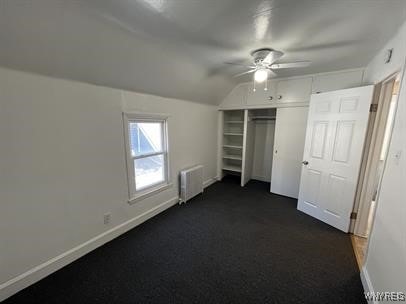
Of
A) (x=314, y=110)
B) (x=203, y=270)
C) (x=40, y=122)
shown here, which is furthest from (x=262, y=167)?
(x=40, y=122)

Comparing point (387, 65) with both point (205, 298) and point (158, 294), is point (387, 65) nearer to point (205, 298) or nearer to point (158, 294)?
point (205, 298)

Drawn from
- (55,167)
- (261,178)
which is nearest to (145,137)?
(55,167)

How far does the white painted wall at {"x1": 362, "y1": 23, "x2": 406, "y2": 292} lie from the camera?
46.6 inches

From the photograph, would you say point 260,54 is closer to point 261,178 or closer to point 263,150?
point 263,150

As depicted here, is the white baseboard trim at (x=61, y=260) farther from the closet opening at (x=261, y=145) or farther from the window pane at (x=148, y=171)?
the closet opening at (x=261, y=145)

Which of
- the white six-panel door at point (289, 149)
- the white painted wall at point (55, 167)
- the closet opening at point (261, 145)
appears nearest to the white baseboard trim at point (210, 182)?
the closet opening at point (261, 145)

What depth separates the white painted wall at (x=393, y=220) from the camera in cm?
118

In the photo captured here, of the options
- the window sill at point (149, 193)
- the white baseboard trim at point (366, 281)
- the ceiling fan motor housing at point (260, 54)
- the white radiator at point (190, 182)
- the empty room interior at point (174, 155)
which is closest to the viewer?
the empty room interior at point (174, 155)

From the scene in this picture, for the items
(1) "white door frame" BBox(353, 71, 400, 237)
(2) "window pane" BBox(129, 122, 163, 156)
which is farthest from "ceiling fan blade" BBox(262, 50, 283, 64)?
(2) "window pane" BBox(129, 122, 163, 156)

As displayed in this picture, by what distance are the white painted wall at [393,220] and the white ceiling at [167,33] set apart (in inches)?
20.3

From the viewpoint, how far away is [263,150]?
4.54m

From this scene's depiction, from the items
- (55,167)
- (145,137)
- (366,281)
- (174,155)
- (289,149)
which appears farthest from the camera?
(289,149)

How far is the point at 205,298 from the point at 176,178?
79.3 inches

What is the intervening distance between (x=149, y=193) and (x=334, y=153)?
291 cm
